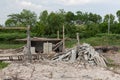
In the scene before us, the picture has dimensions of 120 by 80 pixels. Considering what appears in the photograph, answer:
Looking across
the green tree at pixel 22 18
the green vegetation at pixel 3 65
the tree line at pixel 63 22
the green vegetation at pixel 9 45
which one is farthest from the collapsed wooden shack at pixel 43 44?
the green tree at pixel 22 18

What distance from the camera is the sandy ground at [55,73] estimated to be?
40.1 feet

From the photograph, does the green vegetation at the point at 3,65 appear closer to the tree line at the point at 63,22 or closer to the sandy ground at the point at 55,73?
the sandy ground at the point at 55,73

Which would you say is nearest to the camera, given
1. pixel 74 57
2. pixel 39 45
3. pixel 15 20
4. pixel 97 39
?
pixel 74 57

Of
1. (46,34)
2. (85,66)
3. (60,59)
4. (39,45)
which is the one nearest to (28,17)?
(46,34)

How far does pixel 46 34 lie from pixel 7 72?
81.1ft

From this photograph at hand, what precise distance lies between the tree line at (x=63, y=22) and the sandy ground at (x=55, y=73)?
2101 centimetres

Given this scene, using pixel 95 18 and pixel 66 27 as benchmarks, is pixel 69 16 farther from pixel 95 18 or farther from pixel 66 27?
pixel 66 27

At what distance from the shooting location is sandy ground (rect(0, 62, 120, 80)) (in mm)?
12219

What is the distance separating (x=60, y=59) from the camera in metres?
17.8

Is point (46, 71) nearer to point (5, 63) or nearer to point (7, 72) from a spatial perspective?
point (7, 72)

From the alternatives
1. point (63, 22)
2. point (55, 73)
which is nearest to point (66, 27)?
point (63, 22)

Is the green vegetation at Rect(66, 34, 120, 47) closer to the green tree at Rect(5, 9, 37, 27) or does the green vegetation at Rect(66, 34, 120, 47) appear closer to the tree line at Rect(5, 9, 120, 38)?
Answer: the tree line at Rect(5, 9, 120, 38)

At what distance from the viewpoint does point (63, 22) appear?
3762cm

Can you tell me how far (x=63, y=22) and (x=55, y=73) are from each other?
2490 cm
